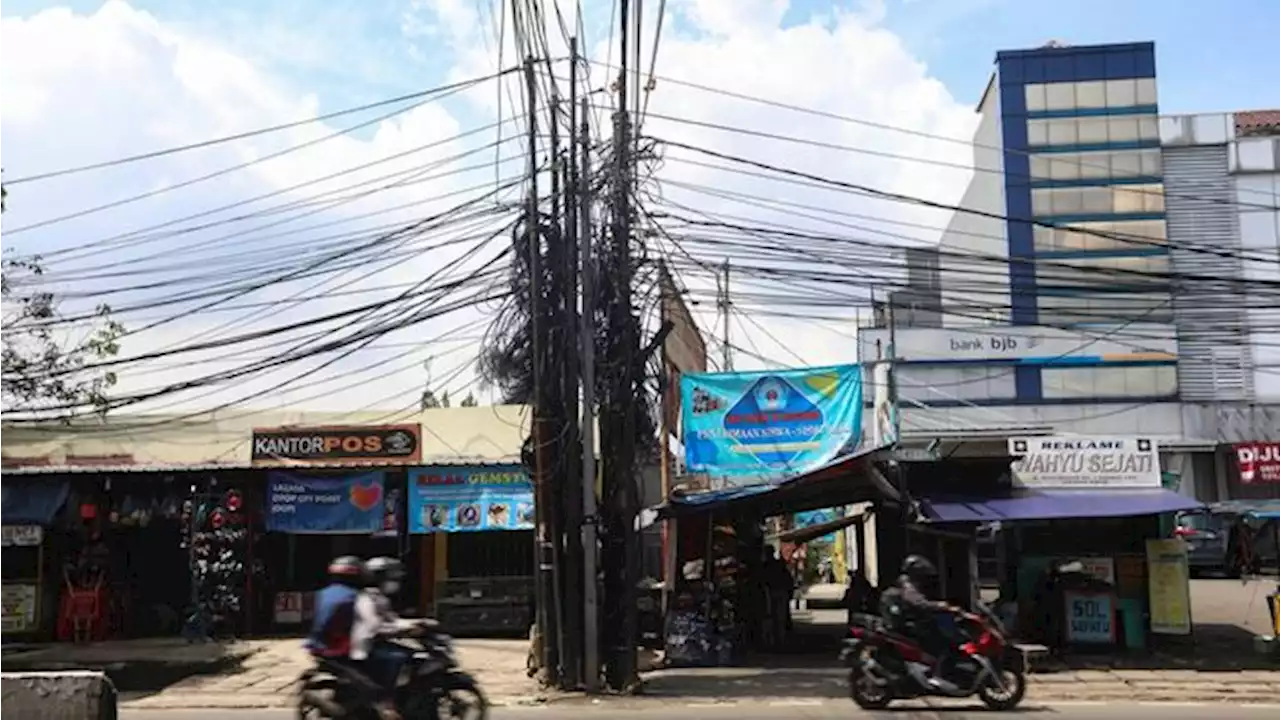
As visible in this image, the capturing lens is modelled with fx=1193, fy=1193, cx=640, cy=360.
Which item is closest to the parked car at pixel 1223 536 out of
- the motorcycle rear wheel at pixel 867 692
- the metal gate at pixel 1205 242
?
the metal gate at pixel 1205 242

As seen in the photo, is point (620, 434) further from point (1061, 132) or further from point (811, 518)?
point (1061, 132)

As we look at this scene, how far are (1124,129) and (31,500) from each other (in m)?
46.3

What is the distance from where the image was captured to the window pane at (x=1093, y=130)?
52.2 meters

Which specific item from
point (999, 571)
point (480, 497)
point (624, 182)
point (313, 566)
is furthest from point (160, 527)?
point (999, 571)

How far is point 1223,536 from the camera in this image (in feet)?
102

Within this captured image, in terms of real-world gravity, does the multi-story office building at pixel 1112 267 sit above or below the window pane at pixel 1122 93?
below

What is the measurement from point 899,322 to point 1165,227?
39.7 feet

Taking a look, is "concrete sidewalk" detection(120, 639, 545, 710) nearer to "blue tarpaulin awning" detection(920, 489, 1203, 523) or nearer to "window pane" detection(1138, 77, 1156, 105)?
"blue tarpaulin awning" detection(920, 489, 1203, 523)

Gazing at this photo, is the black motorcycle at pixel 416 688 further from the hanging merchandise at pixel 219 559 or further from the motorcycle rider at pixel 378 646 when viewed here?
the hanging merchandise at pixel 219 559

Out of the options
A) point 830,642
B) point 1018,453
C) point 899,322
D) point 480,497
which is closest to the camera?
point 1018,453

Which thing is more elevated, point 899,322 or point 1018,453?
point 899,322

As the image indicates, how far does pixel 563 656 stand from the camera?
45.4ft

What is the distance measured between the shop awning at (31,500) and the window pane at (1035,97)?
1748 inches

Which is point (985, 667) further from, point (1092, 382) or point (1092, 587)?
point (1092, 382)
